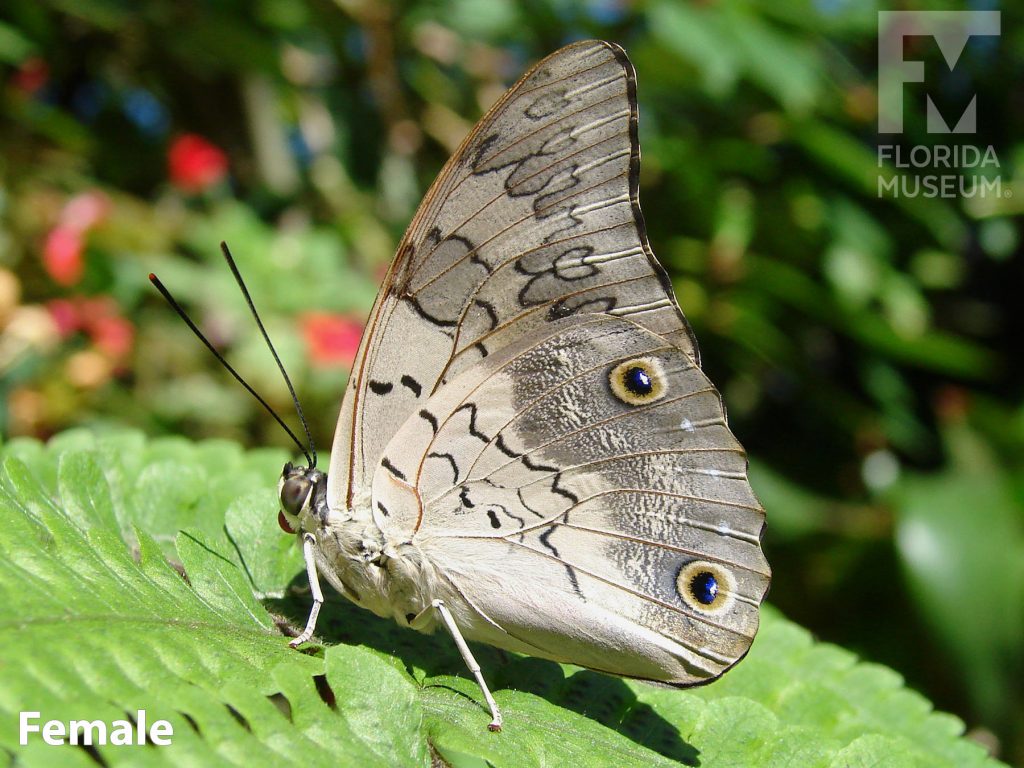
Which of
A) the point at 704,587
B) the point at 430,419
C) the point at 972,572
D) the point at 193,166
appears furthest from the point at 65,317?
the point at 972,572

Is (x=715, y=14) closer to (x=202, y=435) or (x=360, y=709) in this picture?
(x=202, y=435)

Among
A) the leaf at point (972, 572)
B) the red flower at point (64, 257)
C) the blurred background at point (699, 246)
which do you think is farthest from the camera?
the red flower at point (64, 257)

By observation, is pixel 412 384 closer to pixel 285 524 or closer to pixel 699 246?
pixel 285 524

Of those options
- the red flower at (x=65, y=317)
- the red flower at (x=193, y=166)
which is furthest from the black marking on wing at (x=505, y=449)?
the red flower at (x=193, y=166)

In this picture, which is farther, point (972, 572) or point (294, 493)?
point (972, 572)

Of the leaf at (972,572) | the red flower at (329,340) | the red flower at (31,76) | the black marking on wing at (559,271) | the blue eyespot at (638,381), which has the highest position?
the red flower at (31,76)

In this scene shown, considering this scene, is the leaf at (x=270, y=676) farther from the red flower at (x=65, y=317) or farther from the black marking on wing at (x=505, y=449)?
the red flower at (x=65, y=317)
